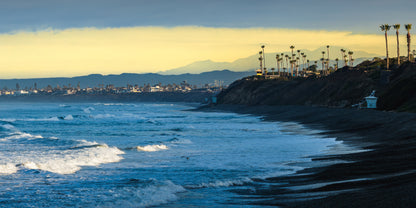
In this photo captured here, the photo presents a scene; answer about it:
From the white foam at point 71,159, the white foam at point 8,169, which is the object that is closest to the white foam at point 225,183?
the white foam at point 71,159

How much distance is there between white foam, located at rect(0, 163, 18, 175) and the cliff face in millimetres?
39957

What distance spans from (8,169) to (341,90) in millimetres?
76824

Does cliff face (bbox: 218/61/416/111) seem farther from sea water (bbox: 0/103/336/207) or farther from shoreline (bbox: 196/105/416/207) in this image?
shoreline (bbox: 196/105/416/207)

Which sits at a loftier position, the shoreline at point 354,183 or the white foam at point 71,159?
the shoreline at point 354,183

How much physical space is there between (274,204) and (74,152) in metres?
19.6

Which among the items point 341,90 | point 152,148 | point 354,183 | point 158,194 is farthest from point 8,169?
point 341,90

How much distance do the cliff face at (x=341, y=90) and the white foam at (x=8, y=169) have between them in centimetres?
3996

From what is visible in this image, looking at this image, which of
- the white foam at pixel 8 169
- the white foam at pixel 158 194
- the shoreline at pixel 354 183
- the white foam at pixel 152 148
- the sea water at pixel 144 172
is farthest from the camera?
the white foam at pixel 152 148

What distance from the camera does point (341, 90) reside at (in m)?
90.6

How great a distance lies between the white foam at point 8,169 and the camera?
21825 mm

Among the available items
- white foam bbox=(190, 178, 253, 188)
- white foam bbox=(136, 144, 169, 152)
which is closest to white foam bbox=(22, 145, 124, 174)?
white foam bbox=(136, 144, 169, 152)

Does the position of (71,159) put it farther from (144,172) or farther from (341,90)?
(341,90)

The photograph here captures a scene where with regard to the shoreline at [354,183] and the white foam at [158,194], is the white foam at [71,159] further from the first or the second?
the shoreline at [354,183]

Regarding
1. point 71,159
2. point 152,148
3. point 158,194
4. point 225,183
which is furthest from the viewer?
point 152,148
